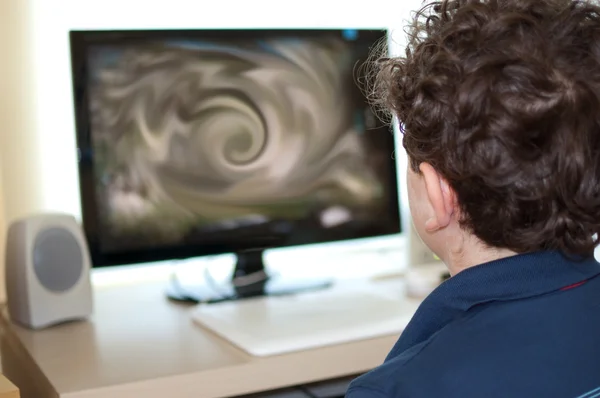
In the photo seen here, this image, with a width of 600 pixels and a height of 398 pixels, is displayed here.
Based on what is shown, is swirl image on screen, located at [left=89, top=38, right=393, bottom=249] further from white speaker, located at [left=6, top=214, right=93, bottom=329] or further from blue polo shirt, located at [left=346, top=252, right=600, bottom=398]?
blue polo shirt, located at [left=346, top=252, right=600, bottom=398]

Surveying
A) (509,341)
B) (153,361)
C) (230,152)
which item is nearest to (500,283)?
(509,341)

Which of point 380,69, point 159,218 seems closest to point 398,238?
point 159,218

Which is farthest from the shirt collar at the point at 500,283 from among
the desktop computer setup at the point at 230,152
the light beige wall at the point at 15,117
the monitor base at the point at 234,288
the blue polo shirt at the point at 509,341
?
the light beige wall at the point at 15,117

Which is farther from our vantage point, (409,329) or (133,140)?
(133,140)

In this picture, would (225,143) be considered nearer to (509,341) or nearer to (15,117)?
(15,117)

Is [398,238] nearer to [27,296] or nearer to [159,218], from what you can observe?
[159,218]

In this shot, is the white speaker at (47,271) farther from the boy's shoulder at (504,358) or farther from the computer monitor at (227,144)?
the boy's shoulder at (504,358)

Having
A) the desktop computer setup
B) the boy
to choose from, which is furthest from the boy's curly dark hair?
the desktop computer setup

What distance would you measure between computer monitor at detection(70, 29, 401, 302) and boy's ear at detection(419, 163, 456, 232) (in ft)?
2.34

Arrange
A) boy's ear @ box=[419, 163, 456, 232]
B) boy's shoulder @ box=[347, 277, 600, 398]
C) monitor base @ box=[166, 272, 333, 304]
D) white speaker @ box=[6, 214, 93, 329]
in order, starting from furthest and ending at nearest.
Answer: monitor base @ box=[166, 272, 333, 304] < white speaker @ box=[6, 214, 93, 329] < boy's ear @ box=[419, 163, 456, 232] < boy's shoulder @ box=[347, 277, 600, 398]

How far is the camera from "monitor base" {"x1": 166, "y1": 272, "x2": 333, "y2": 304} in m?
1.47

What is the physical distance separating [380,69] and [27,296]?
729 mm

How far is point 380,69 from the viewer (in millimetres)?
929

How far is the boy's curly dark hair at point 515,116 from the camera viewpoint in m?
0.70
